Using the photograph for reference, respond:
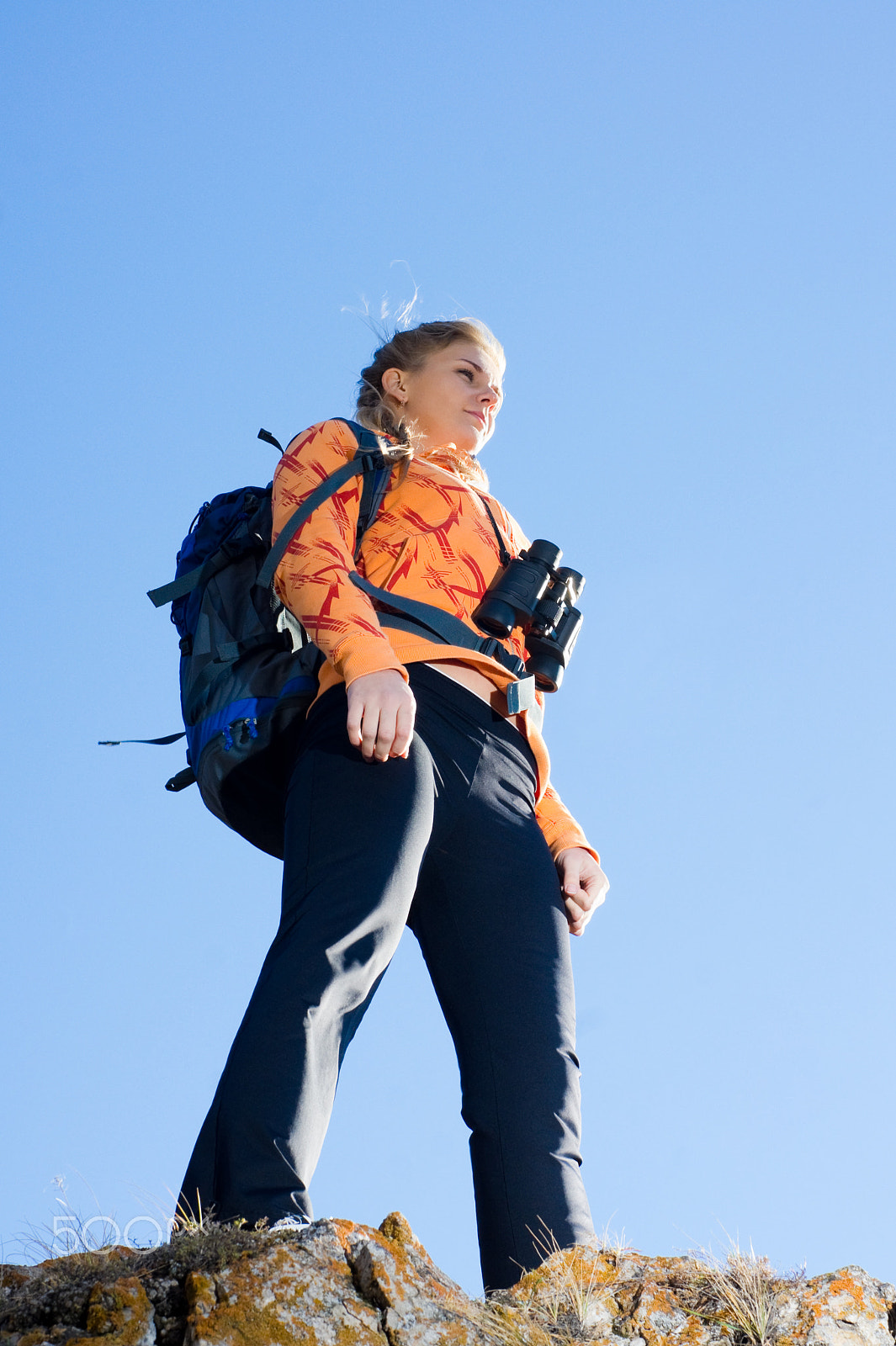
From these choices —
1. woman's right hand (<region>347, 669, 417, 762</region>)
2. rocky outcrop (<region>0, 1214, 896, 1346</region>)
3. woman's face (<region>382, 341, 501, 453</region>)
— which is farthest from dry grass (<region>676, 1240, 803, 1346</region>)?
woman's face (<region>382, 341, 501, 453</region>)

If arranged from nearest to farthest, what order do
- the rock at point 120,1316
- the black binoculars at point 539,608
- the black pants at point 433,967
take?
the rock at point 120,1316
the black pants at point 433,967
the black binoculars at point 539,608

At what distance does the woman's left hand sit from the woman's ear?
62.6 inches

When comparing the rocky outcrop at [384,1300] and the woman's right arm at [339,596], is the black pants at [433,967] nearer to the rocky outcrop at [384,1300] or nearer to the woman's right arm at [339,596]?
the woman's right arm at [339,596]

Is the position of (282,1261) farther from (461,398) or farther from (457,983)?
(461,398)

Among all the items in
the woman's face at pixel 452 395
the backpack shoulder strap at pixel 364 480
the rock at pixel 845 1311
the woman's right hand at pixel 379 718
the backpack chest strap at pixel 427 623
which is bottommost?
the rock at pixel 845 1311

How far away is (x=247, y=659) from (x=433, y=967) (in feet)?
3.08

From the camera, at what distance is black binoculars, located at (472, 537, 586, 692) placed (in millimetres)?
3697

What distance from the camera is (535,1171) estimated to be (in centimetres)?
280

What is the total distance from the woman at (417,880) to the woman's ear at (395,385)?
1.34 feet

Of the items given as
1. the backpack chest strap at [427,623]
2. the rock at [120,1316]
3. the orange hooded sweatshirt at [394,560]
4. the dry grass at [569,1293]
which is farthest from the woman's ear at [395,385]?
the rock at [120,1316]

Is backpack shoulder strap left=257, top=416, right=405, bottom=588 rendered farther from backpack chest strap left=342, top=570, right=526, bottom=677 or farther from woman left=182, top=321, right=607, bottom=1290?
backpack chest strap left=342, top=570, right=526, bottom=677

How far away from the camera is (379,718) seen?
9.99 feet

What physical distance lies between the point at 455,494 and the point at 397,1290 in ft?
7.78

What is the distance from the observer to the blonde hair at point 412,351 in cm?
438
